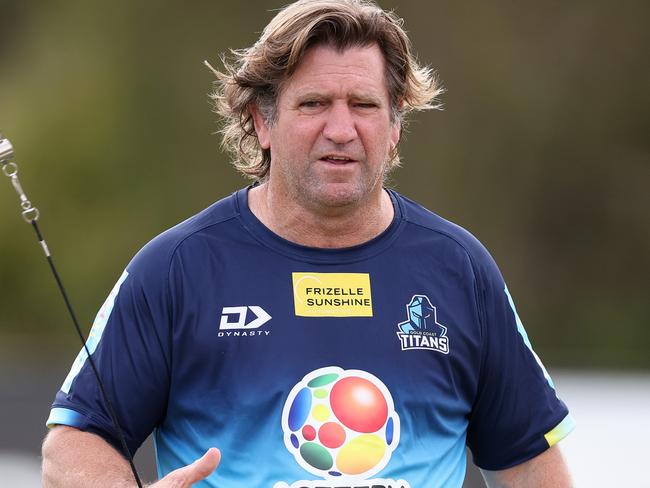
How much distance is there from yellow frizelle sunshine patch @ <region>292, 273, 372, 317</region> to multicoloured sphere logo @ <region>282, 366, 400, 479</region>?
0.17 metres

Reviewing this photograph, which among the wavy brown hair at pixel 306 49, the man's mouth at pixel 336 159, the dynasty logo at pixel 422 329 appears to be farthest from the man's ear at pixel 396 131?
the dynasty logo at pixel 422 329

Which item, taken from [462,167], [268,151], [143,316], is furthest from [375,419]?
[462,167]

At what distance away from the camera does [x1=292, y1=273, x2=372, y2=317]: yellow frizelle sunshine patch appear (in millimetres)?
3670

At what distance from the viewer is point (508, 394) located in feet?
12.7

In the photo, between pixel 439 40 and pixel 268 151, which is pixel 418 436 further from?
pixel 439 40

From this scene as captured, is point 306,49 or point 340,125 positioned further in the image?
point 306,49

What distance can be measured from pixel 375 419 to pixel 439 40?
13.0m

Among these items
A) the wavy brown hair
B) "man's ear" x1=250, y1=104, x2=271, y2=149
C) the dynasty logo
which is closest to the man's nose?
the wavy brown hair

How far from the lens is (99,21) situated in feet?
56.2

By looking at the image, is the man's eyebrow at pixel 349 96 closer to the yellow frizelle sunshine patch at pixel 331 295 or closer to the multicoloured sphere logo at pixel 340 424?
the yellow frizelle sunshine patch at pixel 331 295

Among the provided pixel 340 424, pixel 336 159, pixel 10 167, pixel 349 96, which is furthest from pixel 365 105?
pixel 10 167

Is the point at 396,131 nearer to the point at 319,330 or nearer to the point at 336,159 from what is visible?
the point at 336,159

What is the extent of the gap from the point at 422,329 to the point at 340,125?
631mm

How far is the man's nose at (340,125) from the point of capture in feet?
11.8
